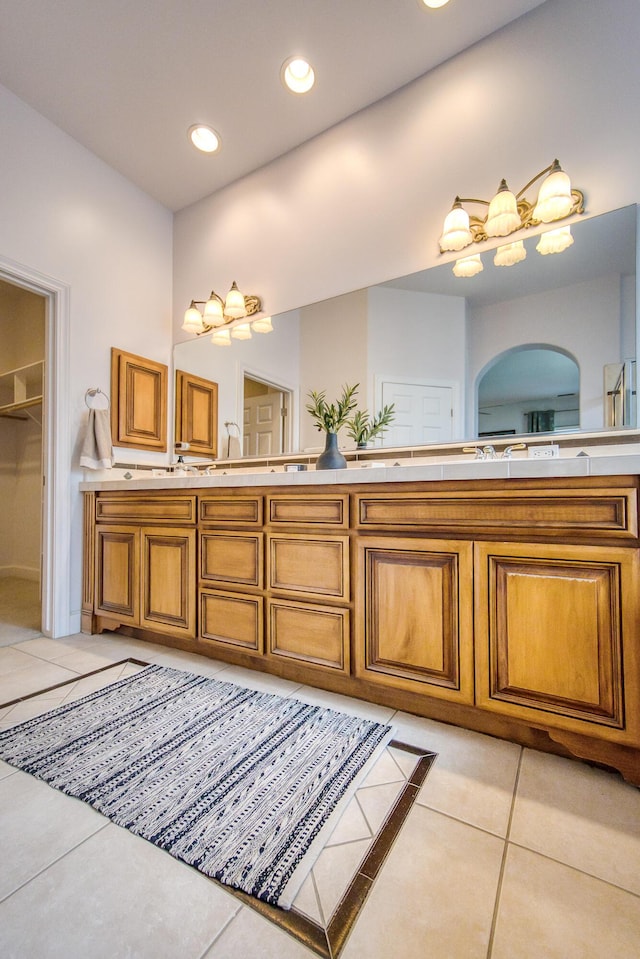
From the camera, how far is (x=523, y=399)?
178 cm

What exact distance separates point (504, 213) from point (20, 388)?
12.5 feet

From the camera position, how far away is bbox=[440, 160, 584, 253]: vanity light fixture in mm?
1682

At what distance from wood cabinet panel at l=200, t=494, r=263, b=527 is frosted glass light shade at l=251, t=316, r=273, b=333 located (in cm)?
118

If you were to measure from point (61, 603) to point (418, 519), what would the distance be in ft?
6.65

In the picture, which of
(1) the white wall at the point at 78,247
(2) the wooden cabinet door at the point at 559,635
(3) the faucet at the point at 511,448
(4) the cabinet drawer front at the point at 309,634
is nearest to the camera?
(2) the wooden cabinet door at the point at 559,635

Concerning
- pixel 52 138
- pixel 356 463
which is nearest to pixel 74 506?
pixel 356 463

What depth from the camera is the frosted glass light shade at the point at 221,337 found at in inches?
107

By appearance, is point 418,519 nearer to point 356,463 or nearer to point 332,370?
point 356,463

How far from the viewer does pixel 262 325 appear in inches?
101

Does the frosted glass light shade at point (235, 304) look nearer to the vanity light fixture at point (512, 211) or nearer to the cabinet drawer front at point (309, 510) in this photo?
the vanity light fixture at point (512, 211)

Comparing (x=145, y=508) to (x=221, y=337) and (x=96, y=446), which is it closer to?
(x=96, y=446)

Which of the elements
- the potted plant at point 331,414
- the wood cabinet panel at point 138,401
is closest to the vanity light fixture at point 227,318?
the wood cabinet panel at point 138,401

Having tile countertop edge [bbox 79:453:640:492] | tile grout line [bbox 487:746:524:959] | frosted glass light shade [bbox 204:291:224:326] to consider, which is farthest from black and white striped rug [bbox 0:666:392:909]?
frosted glass light shade [bbox 204:291:224:326]

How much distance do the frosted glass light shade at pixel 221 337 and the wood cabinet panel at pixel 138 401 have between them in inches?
17.4
